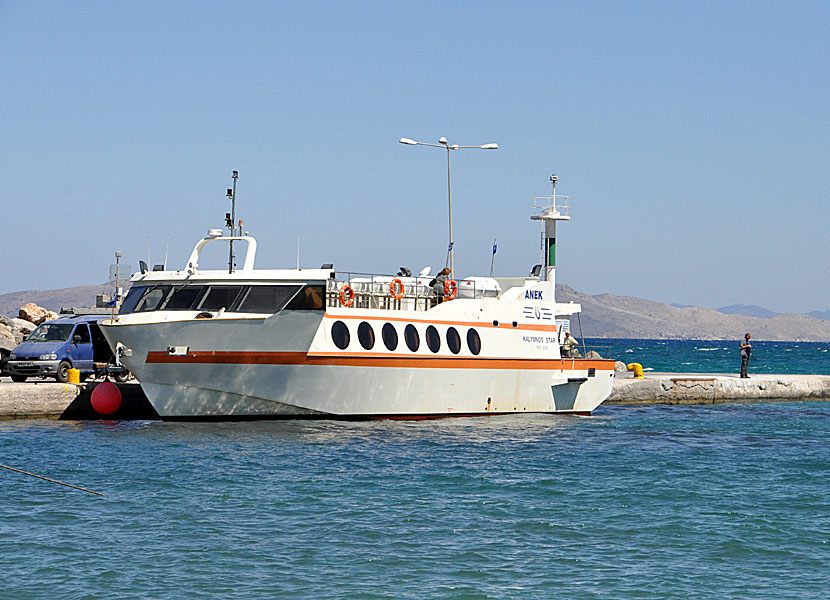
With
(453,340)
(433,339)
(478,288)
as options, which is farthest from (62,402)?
(478,288)

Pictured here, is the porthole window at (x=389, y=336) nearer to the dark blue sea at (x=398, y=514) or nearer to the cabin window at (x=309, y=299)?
the dark blue sea at (x=398, y=514)

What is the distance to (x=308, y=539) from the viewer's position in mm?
13883

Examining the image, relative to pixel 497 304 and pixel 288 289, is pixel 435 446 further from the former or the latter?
pixel 497 304

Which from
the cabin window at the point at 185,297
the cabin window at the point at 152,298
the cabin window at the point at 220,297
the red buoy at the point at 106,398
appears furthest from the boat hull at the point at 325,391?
the red buoy at the point at 106,398

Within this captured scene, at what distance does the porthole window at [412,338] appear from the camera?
87.1 ft

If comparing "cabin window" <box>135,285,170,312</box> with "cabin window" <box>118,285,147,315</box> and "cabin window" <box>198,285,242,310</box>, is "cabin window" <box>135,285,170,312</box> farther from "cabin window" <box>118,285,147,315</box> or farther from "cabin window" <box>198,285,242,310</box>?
"cabin window" <box>198,285,242,310</box>

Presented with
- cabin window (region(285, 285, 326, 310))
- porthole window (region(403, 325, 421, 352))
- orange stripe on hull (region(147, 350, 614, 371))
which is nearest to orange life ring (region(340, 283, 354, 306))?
cabin window (region(285, 285, 326, 310))

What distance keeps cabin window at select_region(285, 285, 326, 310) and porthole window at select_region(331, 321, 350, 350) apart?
0.81 m

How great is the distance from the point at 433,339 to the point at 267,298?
4.80 metres

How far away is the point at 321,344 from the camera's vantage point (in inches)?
976

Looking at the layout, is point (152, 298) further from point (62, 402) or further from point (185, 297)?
point (62, 402)

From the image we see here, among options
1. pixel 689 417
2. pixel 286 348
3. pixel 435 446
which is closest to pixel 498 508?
pixel 435 446

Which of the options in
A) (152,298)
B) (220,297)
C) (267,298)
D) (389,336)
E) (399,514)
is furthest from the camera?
(389,336)

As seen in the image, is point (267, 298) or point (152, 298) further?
point (152, 298)
